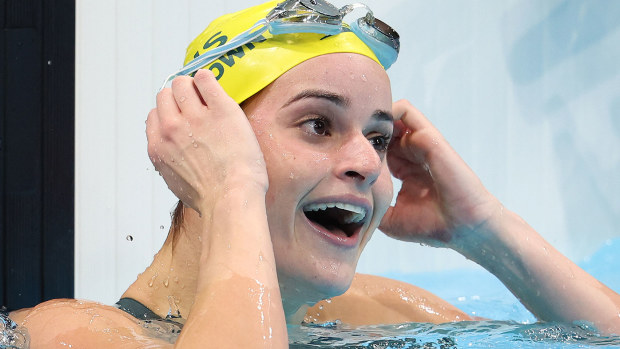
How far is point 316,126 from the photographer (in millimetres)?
1925

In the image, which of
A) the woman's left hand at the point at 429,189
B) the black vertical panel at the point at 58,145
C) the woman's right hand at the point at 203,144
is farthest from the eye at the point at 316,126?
the black vertical panel at the point at 58,145

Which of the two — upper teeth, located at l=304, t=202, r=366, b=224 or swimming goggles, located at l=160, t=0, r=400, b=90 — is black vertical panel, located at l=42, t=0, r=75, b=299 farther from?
upper teeth, located at l=304, t=202, r=366, b=224

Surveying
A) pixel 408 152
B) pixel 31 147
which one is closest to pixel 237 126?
pixel 408 152

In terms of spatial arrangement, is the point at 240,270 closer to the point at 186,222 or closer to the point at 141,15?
the point at 186,222

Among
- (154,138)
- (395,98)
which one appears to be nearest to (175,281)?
(154,138)

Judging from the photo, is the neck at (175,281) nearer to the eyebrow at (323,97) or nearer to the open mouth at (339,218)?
the open mouth at (339,218)

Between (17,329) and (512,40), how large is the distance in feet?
13.3

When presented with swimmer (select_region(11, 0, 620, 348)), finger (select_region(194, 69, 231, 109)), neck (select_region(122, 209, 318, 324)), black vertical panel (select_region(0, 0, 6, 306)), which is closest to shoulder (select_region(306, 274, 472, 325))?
swimmer (select_region(11, 0, 620, 348))

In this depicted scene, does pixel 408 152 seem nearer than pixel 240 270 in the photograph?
No

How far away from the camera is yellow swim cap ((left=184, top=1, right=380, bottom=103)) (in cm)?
199

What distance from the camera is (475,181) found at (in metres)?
2.44

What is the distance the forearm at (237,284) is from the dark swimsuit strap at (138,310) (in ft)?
1.62

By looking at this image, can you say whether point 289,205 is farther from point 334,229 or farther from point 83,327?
point 83,327

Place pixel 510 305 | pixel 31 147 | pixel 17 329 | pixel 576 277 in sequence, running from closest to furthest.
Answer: pixel 17 329
pixel 576 277
pixel 31 147
pixel 510 305
